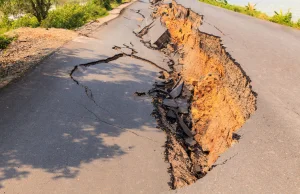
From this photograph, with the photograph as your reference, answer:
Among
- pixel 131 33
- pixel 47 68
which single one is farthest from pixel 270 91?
pixel 131 33

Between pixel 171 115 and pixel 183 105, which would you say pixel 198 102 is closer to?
pixel 183 105


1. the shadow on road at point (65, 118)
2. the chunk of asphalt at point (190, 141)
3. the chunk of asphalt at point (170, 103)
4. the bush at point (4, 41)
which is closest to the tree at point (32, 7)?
the bush at point (4, 41)

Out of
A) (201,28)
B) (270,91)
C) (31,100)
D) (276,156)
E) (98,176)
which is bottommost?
(98,176)

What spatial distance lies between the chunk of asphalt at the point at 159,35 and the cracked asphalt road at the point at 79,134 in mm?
4100

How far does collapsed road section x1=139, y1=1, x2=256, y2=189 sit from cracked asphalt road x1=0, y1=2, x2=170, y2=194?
0.38 metres

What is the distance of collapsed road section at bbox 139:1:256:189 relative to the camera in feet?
14.9

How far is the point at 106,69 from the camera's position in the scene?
7.86 m

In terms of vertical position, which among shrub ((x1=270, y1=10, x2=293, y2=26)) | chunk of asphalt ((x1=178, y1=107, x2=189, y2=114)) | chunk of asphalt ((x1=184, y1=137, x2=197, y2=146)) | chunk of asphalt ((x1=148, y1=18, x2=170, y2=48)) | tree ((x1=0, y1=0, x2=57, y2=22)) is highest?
A: shrub ((x1=270, y1=10, x2=293, y2=26))

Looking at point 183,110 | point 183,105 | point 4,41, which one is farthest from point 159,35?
point 4,41

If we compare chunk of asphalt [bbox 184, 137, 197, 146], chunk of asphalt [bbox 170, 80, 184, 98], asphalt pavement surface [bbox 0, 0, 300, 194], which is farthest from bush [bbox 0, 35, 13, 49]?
chunk of asphalt [bbox 184, 137, 197, 146]

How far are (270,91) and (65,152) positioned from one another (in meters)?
4.10

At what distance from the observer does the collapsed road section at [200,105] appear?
4551 mm

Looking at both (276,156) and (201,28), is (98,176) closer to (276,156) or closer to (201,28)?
(276,156)

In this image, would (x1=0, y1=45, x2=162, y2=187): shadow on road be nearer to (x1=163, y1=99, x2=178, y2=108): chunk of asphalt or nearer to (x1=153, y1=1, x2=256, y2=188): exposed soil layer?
(x1=163, y1=99, x2=178, y2=108): chunk of asphalt
